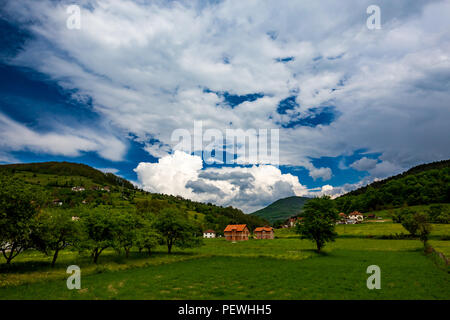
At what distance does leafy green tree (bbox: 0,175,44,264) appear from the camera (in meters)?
26.7

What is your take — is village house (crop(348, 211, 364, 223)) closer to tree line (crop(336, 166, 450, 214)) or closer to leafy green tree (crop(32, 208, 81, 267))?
tree line (crop(336, 166, 450, 214))

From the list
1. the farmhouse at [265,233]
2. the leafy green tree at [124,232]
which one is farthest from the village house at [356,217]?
the leafy green tree at [124,232]

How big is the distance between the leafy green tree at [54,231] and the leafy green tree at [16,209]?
1.22 m

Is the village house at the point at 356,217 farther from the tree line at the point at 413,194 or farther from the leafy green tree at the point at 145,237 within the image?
the leafy green tree at the point at 145,237

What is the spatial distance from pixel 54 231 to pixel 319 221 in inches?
2043

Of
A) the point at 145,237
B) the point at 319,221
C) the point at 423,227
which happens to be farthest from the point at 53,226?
the point at 423,227

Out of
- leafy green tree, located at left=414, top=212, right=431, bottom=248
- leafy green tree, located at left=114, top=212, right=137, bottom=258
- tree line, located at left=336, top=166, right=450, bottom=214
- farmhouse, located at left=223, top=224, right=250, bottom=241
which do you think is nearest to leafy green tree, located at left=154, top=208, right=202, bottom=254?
leafy green tree, located at left=114, top=212, right=137, bottom=258

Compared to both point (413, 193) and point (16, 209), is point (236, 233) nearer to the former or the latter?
point (16, 209)

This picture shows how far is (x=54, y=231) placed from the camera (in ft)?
108

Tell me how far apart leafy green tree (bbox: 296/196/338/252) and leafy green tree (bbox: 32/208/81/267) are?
157ft
